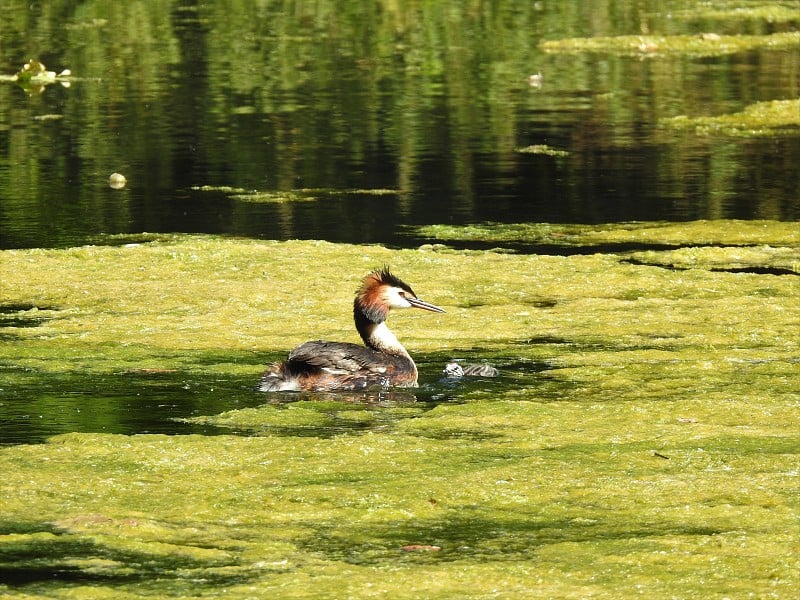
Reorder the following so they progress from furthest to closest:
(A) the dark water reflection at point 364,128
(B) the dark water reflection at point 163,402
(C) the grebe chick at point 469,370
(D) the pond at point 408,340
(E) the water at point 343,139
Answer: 1. (A) the dark water reflection at point 364,128
2. (E) the water at point 343,139
3. (C) the grebe chick at point 469,370
4. (B) the dark water reflection at point 163,402
5. (D) the pond at point 408,340

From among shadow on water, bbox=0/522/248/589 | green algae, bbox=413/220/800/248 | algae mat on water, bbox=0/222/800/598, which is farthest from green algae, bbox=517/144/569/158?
shadow on water, bbox=0/522/248/589

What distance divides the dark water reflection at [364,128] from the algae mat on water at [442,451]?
3423 mm

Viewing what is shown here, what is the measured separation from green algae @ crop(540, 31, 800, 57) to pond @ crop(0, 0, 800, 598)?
725cm

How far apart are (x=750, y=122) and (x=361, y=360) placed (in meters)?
16.9

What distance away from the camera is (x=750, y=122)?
2612cm

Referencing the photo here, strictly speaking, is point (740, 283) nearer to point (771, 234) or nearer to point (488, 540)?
point (771, 234)

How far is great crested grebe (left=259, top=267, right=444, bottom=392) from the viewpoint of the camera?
34.0 ft

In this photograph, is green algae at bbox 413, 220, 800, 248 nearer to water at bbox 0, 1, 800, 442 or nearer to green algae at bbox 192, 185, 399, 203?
water at bbox 0, 1, 800, 442

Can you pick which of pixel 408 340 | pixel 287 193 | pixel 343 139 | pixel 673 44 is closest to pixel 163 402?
pixel 408 340

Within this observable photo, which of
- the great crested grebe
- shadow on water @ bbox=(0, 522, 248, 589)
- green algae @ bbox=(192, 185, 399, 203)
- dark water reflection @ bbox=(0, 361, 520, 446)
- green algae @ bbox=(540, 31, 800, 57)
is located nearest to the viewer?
shadow on water @ bbox=(0, 522, 248, 589)

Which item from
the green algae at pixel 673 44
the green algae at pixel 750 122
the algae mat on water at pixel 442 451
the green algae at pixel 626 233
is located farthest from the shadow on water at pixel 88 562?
the green algae at pixel 673 44

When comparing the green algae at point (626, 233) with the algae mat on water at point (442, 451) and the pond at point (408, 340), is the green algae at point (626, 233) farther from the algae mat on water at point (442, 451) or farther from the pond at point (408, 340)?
the algae mat on water at point (442, 451)

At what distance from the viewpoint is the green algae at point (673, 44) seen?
123 ft

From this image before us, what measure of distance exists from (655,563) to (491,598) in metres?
0.85
